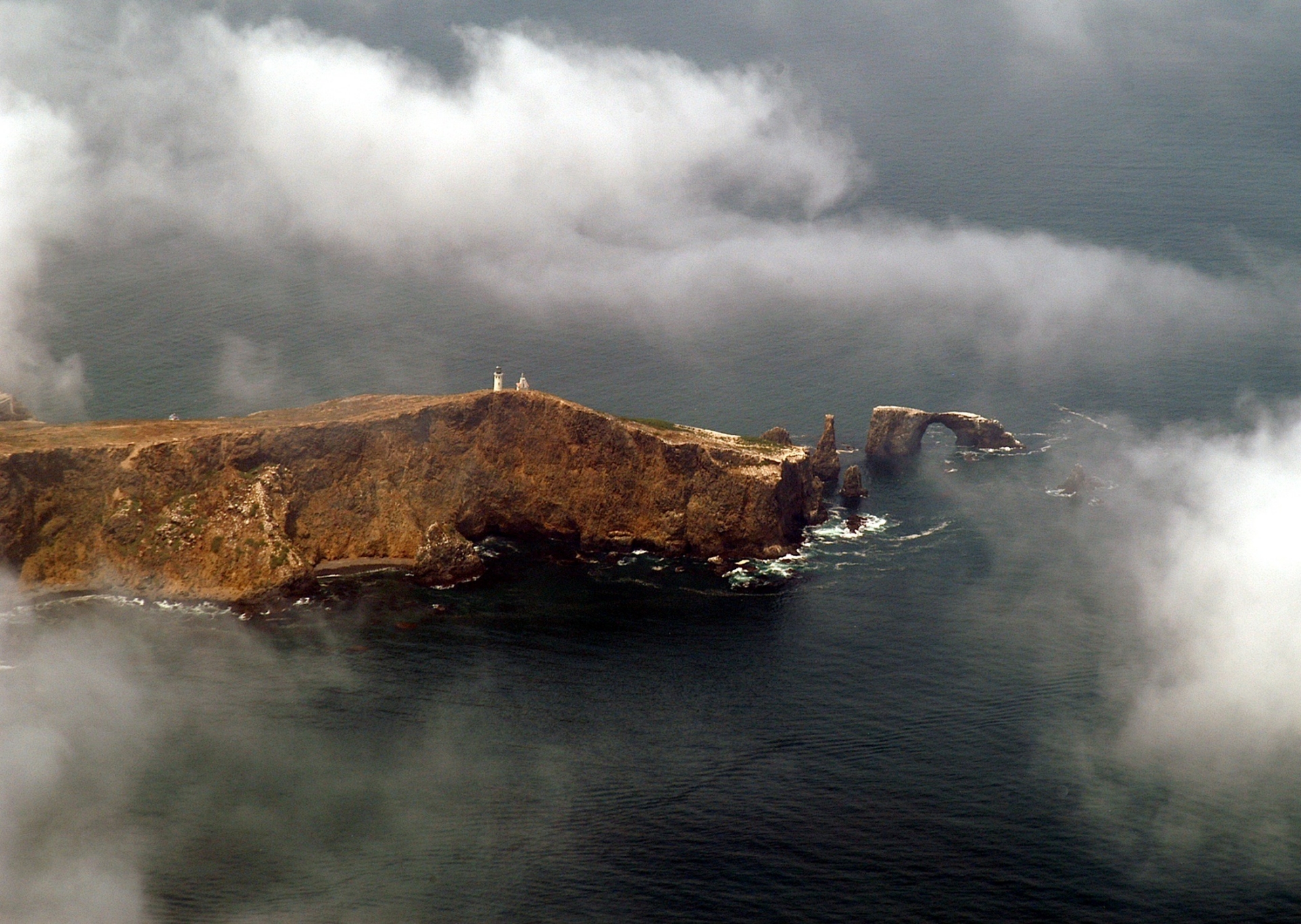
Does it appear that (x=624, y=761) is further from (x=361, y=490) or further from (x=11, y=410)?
(x=11, y=410)

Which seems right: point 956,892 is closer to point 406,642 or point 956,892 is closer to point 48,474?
point 406,642

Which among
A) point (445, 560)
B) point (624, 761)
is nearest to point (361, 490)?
point (445, 560)

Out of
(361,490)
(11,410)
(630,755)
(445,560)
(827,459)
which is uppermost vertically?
(11,410)

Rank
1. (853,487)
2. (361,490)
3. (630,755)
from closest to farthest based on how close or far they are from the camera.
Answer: (630,755) < (361,490) < (853,487)

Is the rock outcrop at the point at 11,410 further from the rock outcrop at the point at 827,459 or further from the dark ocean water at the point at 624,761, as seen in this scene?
the rock outcrop at the point at 827,459

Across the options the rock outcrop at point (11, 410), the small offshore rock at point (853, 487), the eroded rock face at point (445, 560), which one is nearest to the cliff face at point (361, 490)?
the eroded rock face at point (445, 560)

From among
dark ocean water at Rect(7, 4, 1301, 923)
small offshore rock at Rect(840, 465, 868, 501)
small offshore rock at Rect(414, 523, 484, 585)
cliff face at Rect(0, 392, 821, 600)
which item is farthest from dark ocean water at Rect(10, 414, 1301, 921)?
small offshore rock at Rect(840, 465, 868, 501)

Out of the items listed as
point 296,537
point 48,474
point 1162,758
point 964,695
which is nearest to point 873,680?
point 964,695
